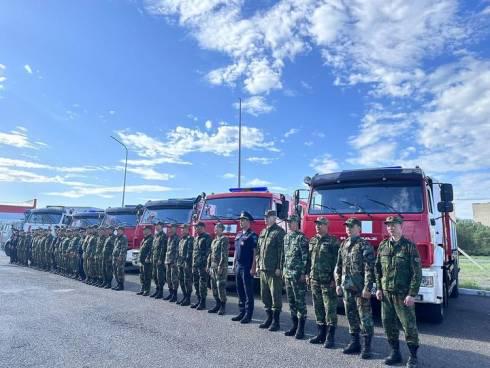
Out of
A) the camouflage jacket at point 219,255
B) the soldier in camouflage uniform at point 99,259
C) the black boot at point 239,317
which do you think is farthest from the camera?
the soldier in camouflage uniform at point 99,259

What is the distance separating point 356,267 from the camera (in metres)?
5.03

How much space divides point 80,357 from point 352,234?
12.5 ft

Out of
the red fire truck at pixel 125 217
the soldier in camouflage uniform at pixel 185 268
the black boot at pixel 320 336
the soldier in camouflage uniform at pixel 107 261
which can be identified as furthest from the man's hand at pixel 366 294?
the red fire truck at pixel 125 217

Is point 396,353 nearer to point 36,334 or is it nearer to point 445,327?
point 445,327

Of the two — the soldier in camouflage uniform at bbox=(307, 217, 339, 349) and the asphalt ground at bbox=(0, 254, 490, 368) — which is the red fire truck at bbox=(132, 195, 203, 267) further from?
the soldier in camouflage uniform at bbox=(307, 217, 339, 349)

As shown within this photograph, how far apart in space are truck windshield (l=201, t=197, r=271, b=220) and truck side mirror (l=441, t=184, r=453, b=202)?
3.85 metres

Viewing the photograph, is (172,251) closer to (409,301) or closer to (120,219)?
(409,301)

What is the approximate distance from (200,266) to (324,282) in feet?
10.2

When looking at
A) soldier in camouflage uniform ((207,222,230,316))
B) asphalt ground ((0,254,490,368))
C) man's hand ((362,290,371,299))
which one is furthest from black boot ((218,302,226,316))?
man's hand ((362,290,371,299))

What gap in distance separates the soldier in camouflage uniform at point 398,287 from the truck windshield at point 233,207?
4.41 meters

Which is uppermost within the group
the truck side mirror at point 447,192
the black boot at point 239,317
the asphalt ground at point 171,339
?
the truck side mirror at point 447,192

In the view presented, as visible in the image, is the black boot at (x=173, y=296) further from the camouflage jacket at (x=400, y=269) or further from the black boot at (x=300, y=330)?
the camouflage jacket at (x=400, y=269)

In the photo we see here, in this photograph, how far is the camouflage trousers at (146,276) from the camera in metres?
9.25

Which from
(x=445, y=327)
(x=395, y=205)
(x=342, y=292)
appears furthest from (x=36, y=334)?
(x=445, y=327)
